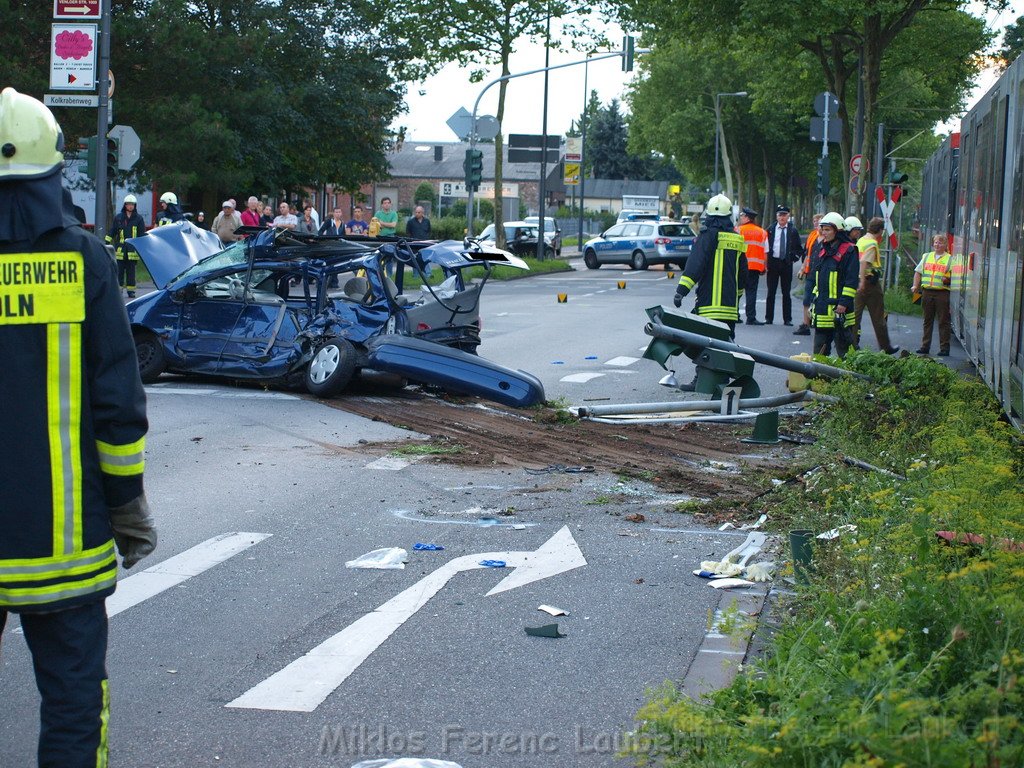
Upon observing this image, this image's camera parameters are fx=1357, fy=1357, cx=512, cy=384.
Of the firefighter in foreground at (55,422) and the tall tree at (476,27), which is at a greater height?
the tall tree at (476,27)

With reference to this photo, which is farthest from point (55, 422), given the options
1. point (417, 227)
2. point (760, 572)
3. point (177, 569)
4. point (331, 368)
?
point (417, 227)

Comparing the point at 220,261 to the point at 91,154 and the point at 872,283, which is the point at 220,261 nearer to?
the point at 872,283

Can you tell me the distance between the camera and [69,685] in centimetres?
314

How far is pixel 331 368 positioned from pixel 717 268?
13.5 ft

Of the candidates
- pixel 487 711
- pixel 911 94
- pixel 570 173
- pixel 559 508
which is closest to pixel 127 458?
pixel 487 711

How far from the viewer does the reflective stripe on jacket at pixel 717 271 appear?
13.7 meters

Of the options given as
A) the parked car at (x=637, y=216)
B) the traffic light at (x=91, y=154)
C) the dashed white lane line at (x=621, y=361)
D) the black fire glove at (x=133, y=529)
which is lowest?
the dashed white lane line at (x=621, y=361)

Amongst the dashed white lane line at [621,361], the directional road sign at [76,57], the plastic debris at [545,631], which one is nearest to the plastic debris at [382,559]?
the plastic debris at [545,631]

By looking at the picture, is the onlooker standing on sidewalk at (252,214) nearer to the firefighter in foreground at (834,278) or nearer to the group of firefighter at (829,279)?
the group of firefighter at (829,279)

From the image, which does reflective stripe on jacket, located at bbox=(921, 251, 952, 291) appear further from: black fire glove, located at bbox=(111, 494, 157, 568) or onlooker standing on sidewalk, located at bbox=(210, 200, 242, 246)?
black fire glove, located at bbox=(111, 494, 157, 568)

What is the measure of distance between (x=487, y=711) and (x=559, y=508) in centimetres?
354

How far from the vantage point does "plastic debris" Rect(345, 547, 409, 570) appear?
22.0 feet

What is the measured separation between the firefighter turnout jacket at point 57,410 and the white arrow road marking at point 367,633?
5.19 feet

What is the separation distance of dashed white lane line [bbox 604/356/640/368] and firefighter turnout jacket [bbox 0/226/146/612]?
13096 millimetres
